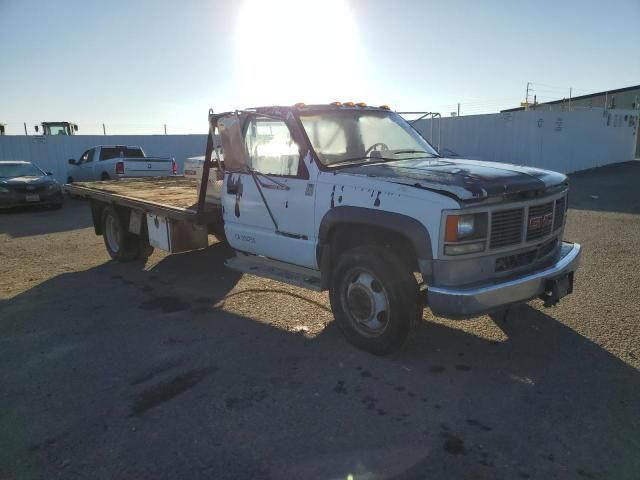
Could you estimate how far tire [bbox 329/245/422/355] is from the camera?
3.87 m

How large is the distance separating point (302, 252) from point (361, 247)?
79 centimetres

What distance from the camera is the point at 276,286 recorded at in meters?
6.25

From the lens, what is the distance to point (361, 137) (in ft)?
16.4

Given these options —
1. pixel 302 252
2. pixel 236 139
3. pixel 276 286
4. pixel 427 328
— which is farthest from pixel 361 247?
pixel 276 286

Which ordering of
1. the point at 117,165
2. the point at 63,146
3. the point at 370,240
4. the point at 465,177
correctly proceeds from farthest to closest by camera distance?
1. the point at 63,146
2. the point at 117,165
3. the point at 370,240
4. the point at 465,177

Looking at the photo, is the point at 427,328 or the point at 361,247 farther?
the point at 427,328

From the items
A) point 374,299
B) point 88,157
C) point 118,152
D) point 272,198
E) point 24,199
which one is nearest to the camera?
point 374,299

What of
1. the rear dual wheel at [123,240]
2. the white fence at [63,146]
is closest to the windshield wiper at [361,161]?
the rear dual wheel at [123,240]

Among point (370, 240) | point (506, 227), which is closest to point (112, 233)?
point (370, 240)

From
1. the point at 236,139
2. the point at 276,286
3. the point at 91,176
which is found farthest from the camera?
the point at 91,176

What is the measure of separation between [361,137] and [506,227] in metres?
1.86

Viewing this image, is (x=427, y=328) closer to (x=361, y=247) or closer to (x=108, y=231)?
(x=361, y=247)

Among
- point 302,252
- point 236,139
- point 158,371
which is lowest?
point 158,371

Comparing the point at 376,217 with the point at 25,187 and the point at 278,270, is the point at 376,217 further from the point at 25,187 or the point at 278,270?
the point at 25,187
